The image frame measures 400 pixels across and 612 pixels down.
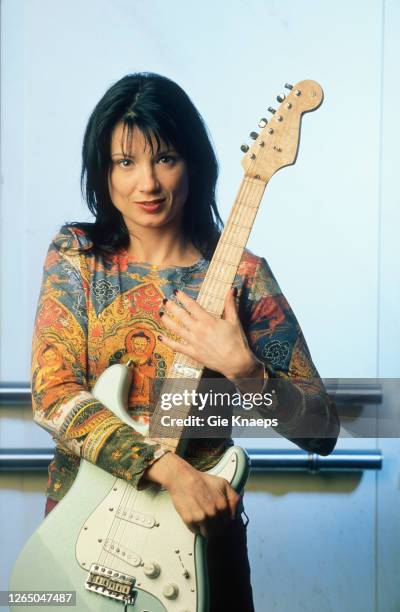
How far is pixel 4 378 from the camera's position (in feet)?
5.03

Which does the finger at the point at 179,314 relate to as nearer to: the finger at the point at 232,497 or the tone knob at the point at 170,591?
the finger at the point at 232,497

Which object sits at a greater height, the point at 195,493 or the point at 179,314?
the point at 179,314

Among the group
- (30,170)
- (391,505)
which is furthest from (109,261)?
(391,505)

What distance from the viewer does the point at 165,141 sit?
54.2 inches

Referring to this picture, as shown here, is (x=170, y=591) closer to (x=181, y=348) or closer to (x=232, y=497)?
(x=232, y=497)

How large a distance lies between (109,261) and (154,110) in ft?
0.74

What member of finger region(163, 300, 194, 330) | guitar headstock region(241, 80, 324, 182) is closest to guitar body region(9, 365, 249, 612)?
finger region(163, 300, 194, 330)

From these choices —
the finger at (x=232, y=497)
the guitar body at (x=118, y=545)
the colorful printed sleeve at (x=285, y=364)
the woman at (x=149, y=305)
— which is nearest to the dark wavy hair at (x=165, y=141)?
the woman at (x=149, y=305)

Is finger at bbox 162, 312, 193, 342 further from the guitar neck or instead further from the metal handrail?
the metal handrail

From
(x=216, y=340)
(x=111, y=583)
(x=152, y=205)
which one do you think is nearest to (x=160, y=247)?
(x=152, y=205)

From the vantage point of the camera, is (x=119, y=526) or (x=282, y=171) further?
(x=282, y=171)

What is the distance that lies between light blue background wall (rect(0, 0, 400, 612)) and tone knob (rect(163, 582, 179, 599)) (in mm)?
A: 269

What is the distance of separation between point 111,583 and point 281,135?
2.20ft

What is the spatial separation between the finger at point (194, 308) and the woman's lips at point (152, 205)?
133mm
